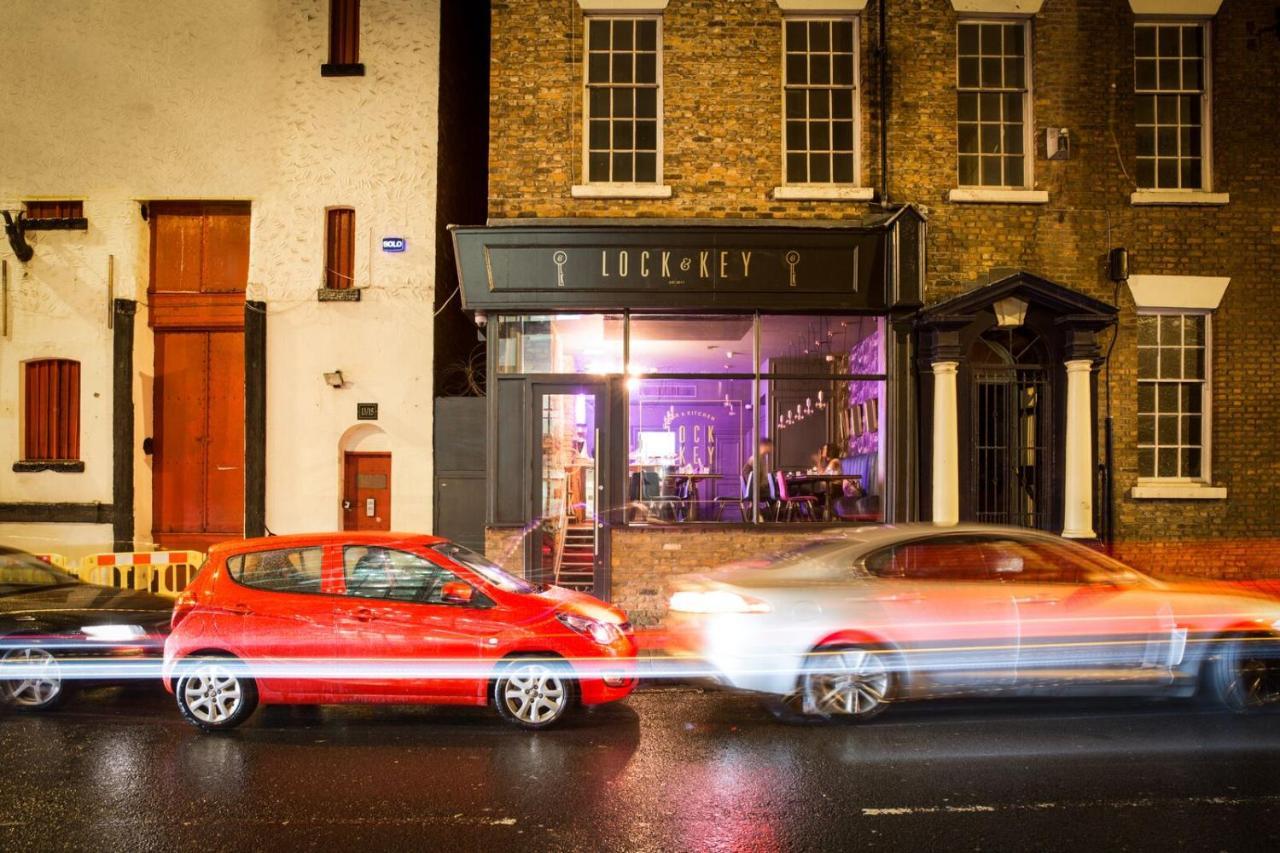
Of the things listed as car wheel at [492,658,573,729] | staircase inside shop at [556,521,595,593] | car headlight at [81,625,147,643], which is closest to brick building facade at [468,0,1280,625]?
staircase inside shop at [556,521,595,593]

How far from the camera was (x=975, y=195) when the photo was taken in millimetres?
11609

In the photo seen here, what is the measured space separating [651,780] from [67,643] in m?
5.13

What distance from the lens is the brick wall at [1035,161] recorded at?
11.6 m

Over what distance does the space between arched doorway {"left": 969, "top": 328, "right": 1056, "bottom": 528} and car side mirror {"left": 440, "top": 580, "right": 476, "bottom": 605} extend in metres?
7.57

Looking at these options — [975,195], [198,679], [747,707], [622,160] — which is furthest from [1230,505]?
[198,679]

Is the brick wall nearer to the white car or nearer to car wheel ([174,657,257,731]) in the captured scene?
the white car

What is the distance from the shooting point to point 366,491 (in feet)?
41.6

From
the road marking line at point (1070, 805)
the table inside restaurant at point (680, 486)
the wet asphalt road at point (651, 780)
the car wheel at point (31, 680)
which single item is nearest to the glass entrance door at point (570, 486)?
the table inside restaurant at point (680, 486)

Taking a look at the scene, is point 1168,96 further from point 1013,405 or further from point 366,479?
point 366,479

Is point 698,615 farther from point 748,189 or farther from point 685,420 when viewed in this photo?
point 748,189

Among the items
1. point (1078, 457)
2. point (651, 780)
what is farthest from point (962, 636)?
point (1078, 457)

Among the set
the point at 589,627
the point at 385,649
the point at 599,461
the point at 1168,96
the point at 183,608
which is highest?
the point at 1168,96

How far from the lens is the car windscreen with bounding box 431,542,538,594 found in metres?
6.93

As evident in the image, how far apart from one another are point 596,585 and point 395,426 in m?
3.75
